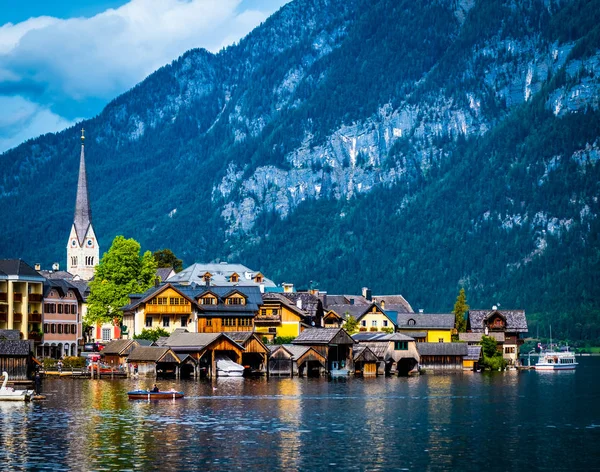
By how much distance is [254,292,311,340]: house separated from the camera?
6467 inches

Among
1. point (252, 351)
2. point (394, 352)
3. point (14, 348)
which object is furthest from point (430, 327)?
point (14, 348)

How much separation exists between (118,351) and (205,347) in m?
14.5

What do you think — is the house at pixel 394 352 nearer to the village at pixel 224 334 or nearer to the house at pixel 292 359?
the village at pixel 224 334

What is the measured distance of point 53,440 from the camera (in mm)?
77688

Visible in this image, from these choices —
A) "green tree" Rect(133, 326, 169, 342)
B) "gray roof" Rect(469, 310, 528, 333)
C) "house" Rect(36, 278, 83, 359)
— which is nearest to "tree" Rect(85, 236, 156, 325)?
"house" Rect(36, 278, 83, 359)

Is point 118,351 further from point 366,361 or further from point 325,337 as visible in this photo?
point 366,361

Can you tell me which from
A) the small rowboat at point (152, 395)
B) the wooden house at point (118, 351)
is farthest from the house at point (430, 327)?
the small rowboat at point (152, 395)

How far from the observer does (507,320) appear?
626 feet

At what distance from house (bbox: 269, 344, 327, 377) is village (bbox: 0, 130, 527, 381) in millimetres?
118

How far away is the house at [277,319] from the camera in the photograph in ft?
539

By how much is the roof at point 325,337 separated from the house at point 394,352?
19.1 feet

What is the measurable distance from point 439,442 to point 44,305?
96.9m

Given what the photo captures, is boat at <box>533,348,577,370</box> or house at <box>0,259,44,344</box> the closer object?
house at <box>0,259,44,344</box>

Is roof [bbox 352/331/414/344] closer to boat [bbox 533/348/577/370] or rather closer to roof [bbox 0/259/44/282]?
boat [bbox 533/348/577/370]
